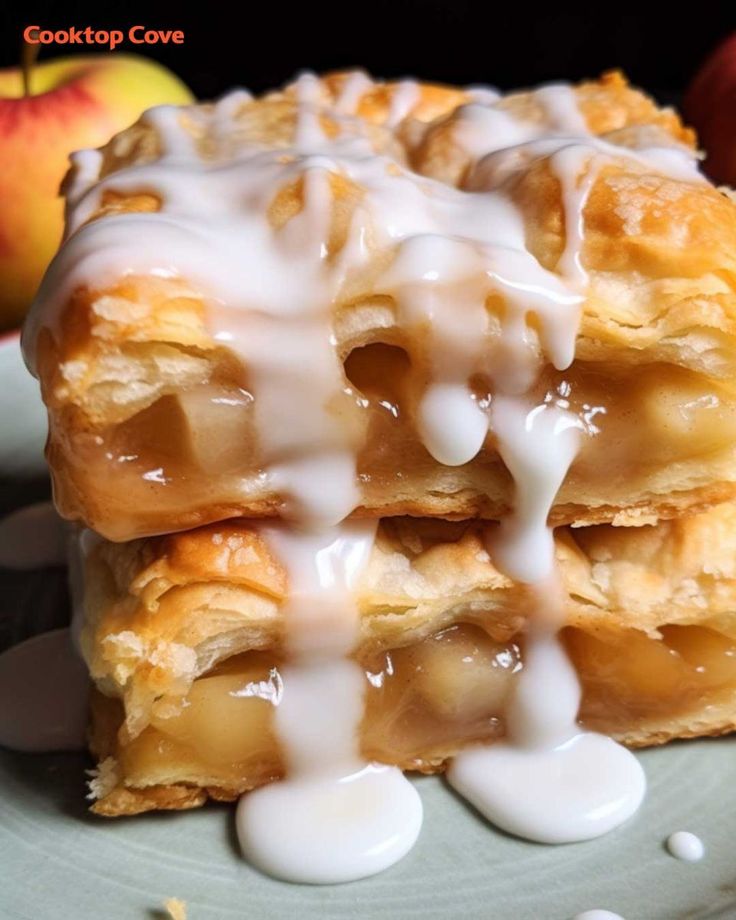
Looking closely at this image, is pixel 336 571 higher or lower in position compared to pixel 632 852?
higher

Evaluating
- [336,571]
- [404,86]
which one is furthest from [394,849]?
[404,86]

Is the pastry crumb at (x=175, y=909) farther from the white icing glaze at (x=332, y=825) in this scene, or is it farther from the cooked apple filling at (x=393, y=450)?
the cooked apple filling at (x=393, y=450)

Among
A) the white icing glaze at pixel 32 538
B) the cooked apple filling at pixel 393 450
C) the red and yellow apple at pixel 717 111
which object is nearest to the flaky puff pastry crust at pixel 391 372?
the cooked apple filling at pixel 393 450

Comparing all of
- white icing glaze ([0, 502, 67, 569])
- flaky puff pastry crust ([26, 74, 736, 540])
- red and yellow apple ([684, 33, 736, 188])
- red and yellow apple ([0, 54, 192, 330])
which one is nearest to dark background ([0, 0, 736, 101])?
red and yellow apple ([684, 33, 736, 188])

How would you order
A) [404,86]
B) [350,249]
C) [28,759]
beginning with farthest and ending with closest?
1. [404,86]
2. [28,759]
3. [350,249]

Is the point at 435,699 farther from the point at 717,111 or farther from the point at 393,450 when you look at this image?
the point at 717,111

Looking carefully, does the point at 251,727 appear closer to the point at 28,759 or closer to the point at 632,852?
the point at 28,759

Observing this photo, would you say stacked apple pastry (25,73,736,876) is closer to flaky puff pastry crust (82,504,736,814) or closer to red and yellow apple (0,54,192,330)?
flaky puff pastry crust (82,504,736,814)

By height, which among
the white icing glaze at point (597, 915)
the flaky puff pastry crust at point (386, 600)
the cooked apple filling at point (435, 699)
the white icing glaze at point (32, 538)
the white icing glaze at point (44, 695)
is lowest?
the white icing glaze at point (32, 538)
